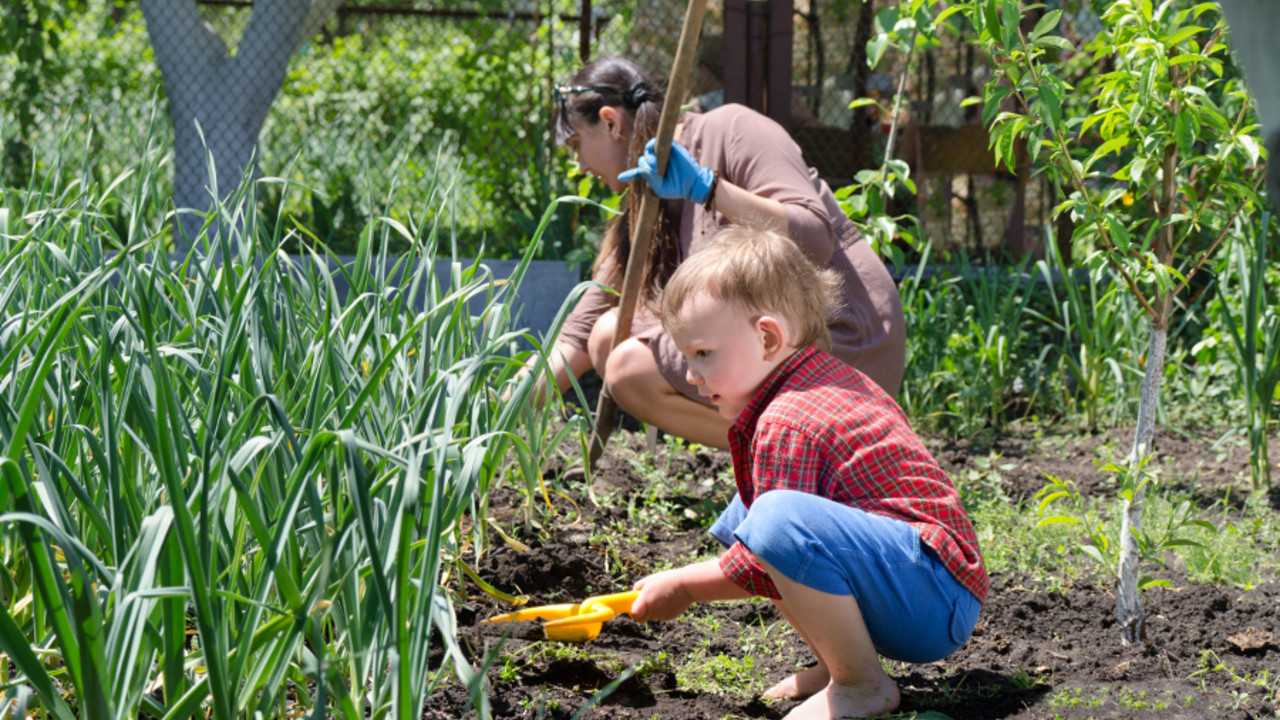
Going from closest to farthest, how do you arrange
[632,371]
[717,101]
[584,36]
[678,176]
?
[678,176] < [632,371] < [717,101] < [584,36]

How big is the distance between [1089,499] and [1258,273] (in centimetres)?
71

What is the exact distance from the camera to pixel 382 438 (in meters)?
1.47

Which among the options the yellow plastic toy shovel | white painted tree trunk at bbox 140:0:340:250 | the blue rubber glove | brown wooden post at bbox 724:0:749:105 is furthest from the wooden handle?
white painted tree trunk at bbox 140:0:340:250

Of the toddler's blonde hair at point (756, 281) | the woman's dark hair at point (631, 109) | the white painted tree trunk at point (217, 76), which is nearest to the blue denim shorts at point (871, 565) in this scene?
the toddler's blonde hair at point (756, 281)

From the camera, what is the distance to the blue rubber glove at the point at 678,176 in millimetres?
2367

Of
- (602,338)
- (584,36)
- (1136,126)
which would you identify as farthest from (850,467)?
(584,36)

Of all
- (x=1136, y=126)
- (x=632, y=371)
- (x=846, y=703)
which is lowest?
(x=846, y=703)

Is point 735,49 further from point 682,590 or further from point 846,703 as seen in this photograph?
point 846,703

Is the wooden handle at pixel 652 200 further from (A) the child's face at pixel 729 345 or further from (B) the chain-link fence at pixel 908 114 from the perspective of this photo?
(B) the chain-link fence at pixel 908 114

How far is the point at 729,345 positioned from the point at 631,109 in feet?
3.84

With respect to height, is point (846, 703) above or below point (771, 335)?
below

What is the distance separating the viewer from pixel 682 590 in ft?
5.42

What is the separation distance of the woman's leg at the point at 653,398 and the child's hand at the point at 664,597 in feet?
3.03

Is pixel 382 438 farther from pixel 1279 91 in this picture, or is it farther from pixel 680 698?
pixel 1279 91
